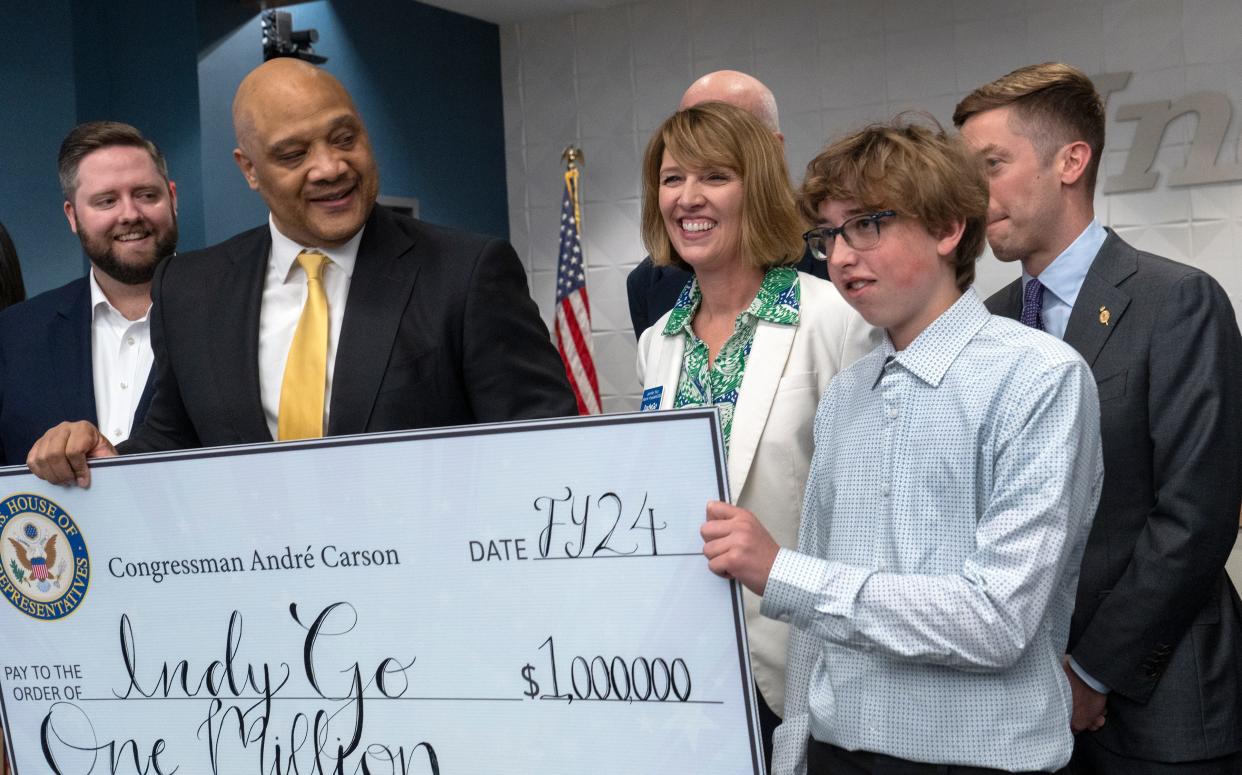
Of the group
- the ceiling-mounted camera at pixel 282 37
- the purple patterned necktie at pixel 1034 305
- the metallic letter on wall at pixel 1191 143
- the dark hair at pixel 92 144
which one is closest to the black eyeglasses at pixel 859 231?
the purple patterned necktie at pixel 1034 305

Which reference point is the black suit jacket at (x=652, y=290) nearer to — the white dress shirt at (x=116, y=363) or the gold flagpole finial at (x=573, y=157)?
the white dress shirt at (x=116, y=363)

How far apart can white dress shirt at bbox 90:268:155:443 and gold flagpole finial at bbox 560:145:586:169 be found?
3581 millimetres

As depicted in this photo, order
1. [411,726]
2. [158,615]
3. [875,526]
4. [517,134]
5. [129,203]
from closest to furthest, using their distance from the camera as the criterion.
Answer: [875,526]
[411,726]
[158,615]
[129,203]
[517,134]

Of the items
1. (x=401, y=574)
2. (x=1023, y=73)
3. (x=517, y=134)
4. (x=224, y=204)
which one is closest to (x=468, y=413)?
(x=401, y=574)

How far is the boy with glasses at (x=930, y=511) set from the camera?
53.2 inches

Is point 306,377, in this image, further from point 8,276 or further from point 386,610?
point 8,276

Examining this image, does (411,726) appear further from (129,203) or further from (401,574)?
(129,203)

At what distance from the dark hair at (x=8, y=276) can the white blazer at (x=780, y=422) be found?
77.1 inches

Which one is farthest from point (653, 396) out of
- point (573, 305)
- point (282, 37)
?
point (573, 305)

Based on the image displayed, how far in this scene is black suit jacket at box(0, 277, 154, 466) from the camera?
8.23 ft

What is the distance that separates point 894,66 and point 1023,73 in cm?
411

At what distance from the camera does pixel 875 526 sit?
1.48 metres

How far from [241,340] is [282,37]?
348cm

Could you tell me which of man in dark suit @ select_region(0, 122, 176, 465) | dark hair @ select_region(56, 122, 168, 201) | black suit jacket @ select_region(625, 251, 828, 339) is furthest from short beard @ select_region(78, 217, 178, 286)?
black suit jacket @ select_region(625, 251, 828, 339)
